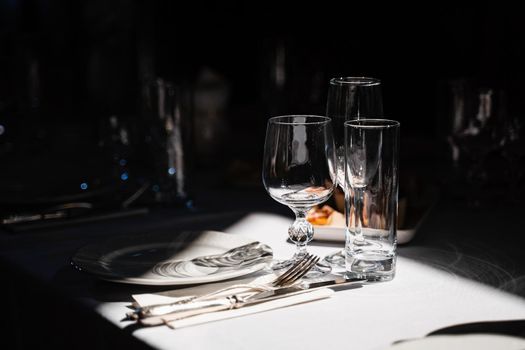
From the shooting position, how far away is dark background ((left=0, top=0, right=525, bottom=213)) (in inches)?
74.0

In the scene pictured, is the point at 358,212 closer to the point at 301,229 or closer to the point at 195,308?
the point at 301,229

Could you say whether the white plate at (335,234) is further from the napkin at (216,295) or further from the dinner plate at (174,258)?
the napkin at (216,295)

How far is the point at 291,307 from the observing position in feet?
3.61

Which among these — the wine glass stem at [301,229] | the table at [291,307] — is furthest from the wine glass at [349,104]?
the table at [291,307]

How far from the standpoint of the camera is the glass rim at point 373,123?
116 cm

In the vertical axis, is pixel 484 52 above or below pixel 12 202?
above

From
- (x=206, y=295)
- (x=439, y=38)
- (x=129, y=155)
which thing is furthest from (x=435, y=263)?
(x=439, y=38)

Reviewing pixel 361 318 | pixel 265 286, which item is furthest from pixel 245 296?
pixel 361 318

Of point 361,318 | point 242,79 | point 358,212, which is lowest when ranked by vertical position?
point 361,318

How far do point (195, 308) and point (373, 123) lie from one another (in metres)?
0.40

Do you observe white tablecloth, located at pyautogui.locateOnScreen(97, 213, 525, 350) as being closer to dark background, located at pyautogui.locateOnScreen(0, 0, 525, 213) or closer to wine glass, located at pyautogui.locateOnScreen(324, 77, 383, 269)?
wine glass, located at pyautogui.locateOnScreen(324, 77, 383, 269)

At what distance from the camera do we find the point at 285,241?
1.48 metres

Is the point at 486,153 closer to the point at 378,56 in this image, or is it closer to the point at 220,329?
the point at 378,56

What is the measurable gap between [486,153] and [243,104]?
140 centimetres
